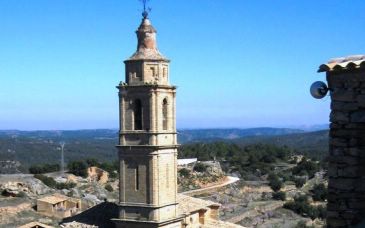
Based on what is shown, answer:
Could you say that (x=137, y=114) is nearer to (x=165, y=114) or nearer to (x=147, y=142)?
(x=165, y=114)

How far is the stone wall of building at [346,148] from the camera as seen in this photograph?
6.86 metres

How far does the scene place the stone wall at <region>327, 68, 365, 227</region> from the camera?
686 centimetres

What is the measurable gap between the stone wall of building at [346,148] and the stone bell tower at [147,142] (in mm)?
18114

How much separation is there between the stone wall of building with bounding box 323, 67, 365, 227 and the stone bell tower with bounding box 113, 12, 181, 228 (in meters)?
18.1

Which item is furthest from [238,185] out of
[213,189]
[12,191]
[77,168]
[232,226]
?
[232,226]

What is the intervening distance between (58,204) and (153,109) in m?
14.0

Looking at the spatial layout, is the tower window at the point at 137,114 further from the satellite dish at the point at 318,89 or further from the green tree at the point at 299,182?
the green tree at the point at 299,182

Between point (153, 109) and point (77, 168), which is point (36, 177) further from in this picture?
point (153, 109)

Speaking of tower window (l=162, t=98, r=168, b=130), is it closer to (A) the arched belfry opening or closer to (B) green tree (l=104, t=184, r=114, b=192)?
(A) the arched belfry opening

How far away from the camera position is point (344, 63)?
693cm

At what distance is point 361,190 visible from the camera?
270 inches

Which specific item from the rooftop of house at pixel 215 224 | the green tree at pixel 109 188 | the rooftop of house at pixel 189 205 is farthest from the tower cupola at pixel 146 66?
the green tree at pixel 109 188

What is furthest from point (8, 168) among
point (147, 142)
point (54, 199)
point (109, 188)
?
point (147, 142)

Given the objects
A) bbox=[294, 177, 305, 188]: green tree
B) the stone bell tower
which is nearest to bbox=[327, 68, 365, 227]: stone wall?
the stone bell tower
